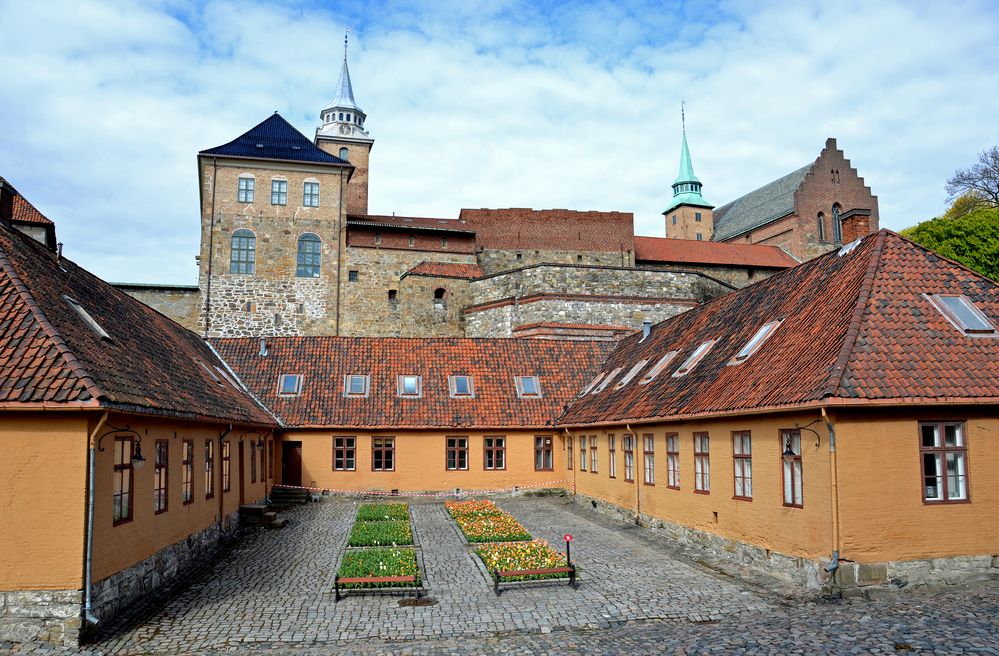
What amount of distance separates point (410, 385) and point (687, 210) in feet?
187

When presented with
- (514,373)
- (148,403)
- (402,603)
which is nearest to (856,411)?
(402,603)

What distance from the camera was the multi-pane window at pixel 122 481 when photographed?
10.2 m

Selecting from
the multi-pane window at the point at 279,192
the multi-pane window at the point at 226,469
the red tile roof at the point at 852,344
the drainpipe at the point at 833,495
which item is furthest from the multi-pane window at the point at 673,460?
the multi-pane window at the point at 279,192

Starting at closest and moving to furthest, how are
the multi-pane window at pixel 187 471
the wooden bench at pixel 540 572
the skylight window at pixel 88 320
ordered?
the wooden bench at pixel 540 572 → the skylight window at pixel 88 320 → the multi-pane window at pixel 187 471

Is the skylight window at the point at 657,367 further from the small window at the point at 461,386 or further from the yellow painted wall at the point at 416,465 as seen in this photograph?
the small window at the point at 461,386

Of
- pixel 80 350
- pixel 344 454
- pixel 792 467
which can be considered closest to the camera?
pixel 80 350

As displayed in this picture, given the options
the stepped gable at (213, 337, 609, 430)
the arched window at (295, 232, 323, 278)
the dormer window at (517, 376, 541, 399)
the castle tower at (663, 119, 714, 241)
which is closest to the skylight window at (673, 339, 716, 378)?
the stepped gable at (213, 337, 609, 430)

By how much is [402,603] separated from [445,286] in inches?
1313

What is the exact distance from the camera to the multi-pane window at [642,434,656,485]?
17109mm

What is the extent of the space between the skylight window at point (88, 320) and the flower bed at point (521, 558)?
22.1ft

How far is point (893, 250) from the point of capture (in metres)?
13.4

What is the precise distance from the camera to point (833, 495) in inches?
409

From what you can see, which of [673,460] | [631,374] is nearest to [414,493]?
[631,374]

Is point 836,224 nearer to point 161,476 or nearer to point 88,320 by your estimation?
point 161,476
